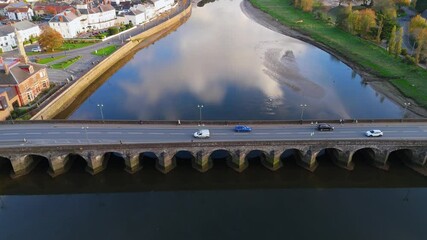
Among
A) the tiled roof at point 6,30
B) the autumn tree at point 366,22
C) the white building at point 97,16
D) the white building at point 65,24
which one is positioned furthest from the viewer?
the white building at point 97,16

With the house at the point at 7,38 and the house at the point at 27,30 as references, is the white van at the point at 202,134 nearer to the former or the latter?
the house at the point at 7,38

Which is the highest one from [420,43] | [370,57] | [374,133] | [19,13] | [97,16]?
[19,13]

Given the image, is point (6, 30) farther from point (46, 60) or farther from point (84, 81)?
point (84, 81)

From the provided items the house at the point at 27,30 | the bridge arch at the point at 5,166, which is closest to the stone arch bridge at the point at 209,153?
the bridge arch at the point at 5,166

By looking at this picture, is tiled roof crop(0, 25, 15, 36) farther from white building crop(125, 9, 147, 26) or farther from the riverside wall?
white building crop(125, 9, 147, 26)

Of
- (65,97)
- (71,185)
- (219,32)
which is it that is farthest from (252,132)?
(219,32)

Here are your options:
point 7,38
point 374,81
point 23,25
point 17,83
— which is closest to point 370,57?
point 374,81

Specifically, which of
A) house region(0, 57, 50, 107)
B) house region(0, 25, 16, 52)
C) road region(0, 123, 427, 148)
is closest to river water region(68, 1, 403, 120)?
house region(0, 57, 50, 107)
